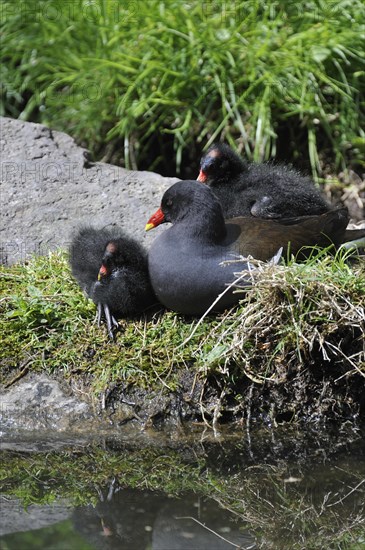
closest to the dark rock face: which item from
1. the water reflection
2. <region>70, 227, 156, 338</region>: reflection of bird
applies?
<region>70, 227, 156, 338</region>: reflection of bird

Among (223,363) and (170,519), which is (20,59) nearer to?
(223,363)

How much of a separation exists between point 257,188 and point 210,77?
1859 millimetres

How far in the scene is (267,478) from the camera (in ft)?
12.7

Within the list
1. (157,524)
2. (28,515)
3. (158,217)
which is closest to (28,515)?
(28,515)

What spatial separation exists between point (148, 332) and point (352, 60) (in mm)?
3133

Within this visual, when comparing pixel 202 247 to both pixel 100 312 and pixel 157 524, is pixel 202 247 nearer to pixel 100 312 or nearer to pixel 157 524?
pixel 100 312

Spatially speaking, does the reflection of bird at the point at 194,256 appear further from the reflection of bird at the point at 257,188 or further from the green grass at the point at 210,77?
the green grass at the point at 210,77

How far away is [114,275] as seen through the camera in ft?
14.9

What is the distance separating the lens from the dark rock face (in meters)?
5.44

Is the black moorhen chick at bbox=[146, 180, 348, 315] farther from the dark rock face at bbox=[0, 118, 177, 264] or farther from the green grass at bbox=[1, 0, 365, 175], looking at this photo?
the green grass at bbox=[1, 0, 365, 175]

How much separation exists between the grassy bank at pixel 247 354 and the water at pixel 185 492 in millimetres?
171

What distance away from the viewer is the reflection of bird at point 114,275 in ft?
14.8

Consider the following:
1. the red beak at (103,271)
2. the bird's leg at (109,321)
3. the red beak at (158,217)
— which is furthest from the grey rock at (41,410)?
the red beak at (158,217)

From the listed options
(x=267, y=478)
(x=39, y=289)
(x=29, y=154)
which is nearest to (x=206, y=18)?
(x=29, y=154)
